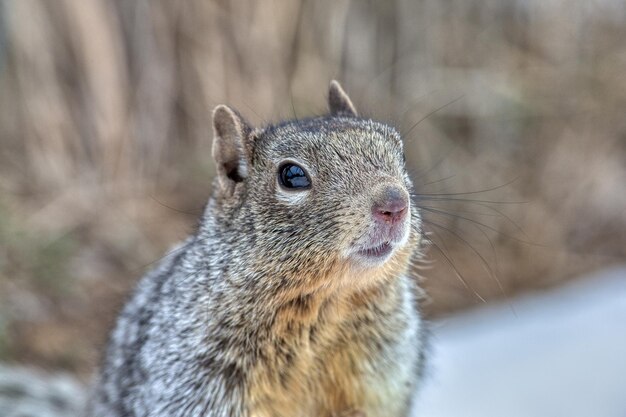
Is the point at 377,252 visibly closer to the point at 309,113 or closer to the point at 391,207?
the point at 391,207

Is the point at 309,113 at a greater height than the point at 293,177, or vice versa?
the point at 309,113

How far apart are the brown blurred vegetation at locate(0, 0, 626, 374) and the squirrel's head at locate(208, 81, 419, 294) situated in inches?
102

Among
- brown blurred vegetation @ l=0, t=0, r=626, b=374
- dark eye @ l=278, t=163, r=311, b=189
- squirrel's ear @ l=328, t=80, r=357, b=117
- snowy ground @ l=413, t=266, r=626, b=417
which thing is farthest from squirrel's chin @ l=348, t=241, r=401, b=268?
brown blurred vegetation @ l=0, t=0, r=626, b=374

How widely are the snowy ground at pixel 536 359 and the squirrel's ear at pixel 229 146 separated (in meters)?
1.61

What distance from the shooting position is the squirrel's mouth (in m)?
2.45

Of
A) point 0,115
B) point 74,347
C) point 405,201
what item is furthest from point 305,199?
point 0,115

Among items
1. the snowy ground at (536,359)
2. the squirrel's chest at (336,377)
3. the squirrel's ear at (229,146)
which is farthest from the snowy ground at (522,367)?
the squirrel's ear at (229,146)

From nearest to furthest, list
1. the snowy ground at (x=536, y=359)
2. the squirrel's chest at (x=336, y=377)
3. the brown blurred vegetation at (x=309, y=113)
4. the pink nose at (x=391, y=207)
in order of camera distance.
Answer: the pink nose at (x=391, y=207) → the squirrel's chest at (x=336, y=377) → the snowy ground at (x=536, y=359) → the brown blurred vegetation at (x=309, y=113)

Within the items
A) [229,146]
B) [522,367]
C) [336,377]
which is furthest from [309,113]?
[336,377]

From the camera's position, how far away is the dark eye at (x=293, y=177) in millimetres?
2594

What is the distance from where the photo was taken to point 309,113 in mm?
6133

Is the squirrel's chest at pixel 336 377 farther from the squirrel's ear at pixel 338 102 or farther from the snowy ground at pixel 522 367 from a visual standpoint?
the snowy ground at pixel 522 367

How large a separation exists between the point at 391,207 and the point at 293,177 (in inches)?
14.5

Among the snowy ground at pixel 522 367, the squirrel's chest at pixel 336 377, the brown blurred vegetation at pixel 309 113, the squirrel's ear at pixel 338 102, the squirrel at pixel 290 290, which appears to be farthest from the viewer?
the brown blurred vegetation at pixel 309 113
